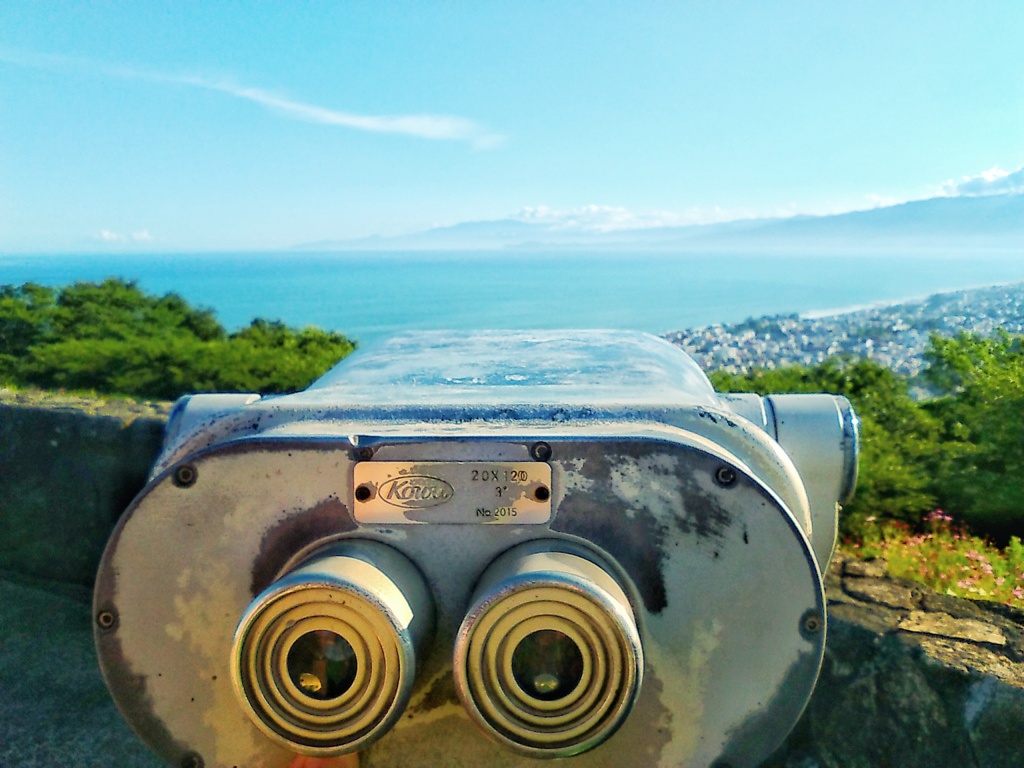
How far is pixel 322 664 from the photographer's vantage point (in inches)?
54.6

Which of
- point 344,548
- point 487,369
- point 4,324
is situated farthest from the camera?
point 4,324

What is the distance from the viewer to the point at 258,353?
24.1 ft

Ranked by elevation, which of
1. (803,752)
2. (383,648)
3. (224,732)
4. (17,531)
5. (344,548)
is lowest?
(803,752)

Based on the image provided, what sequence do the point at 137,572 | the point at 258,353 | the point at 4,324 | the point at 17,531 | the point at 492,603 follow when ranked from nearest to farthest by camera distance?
the point at 492,603 → the point at 137,572 → the point at 17,531 → the point at 258,353 → the point at 4,324

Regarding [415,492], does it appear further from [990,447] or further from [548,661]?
[990,447]

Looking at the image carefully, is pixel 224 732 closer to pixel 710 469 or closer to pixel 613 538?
pixel 613 538

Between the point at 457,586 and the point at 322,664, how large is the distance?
0.89 feet

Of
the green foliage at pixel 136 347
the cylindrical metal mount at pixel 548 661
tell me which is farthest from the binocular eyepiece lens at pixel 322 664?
the green foliage at pixel 136 347

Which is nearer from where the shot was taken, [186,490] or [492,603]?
[492,603]

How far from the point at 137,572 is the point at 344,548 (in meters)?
0.42

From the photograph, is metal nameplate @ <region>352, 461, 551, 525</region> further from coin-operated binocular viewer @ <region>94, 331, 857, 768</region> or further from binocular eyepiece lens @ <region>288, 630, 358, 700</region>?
binocular eyepiece lens @ <region>288, 630, 358, 700</region>

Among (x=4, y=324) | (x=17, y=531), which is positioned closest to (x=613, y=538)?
(x=17, y=531)

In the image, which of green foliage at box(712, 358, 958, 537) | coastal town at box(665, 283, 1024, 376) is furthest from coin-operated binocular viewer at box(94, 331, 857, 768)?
coastal town at box(665, 283, 1024, 376)

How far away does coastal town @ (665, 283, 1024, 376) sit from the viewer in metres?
5.92
